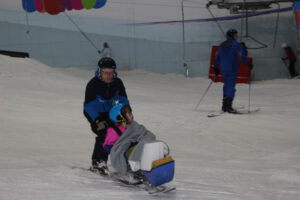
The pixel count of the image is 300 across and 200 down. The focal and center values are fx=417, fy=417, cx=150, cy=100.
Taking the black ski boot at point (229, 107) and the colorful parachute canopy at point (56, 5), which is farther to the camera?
the colorful parachute canopy at point (56, 5)

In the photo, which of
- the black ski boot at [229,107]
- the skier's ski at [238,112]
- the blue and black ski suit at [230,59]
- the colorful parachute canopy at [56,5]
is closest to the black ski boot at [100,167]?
the skier's ski at [238,112]

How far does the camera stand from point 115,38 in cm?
1518

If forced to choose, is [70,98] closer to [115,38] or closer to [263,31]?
[115,38]

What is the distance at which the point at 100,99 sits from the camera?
3643 millimetres

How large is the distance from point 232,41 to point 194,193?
5092 mm

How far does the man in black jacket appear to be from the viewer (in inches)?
139

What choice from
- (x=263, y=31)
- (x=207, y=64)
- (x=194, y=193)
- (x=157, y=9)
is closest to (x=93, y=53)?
(x=157, y=9)

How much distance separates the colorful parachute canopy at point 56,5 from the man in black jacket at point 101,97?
11830 mm

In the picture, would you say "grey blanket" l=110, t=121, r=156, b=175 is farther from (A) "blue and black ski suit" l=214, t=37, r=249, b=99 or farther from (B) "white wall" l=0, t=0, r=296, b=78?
(B) "white wall" l=0, t=0, r=296, b=78

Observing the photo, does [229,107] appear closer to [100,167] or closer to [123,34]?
[100,167]

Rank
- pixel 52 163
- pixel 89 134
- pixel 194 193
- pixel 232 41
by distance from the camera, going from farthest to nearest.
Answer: pixel 232 41
pixel 89 134
pixel 52 163
pixel 194 193

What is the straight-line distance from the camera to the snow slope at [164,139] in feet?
10.8

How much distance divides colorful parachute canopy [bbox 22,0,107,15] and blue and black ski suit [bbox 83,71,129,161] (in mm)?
11830

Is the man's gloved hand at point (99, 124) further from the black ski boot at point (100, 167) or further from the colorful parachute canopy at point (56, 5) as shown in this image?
the colorful parachute canopy at point (56, 5)
